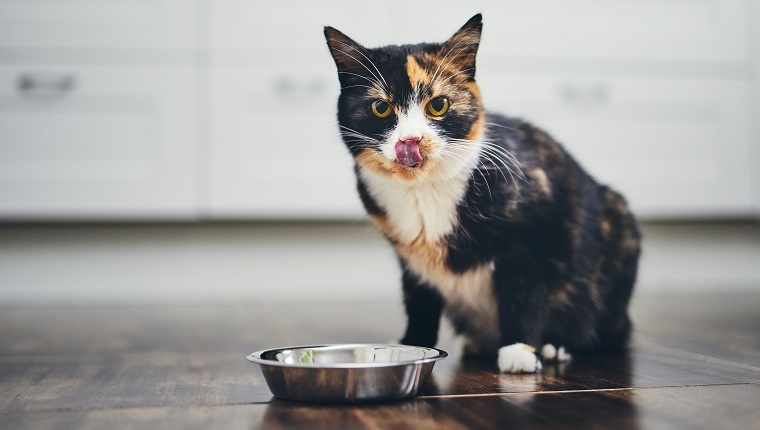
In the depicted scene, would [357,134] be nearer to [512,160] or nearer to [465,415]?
[512,160]

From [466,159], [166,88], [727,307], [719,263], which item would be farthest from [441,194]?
[719,263]

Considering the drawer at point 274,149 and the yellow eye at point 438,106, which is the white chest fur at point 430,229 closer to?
the yellow eye at point 438,106

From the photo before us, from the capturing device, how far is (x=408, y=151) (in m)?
1.08

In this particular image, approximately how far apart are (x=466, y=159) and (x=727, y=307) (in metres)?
1.31

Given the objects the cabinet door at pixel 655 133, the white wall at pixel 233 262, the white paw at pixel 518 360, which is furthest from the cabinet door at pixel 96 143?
the white paw at pixel 518 360

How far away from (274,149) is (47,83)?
0.70 metres

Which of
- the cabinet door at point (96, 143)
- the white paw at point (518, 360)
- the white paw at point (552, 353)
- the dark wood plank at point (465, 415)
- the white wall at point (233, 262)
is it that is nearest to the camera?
the dark wood plank at point (465, 415)

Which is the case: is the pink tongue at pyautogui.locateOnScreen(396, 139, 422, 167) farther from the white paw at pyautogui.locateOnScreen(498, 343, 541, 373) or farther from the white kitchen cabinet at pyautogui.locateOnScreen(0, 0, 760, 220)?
the white kitchen cabinet at pyautogui.locateOnScreen(0, 0, 760, 220)

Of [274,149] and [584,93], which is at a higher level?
[584,93]

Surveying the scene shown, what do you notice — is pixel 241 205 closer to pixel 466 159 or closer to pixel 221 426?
pixel 466 159

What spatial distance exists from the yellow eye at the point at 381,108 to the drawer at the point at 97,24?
1.44 m

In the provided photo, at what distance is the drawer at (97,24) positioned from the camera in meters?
2.35

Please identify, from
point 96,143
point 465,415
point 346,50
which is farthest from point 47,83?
point 465,415

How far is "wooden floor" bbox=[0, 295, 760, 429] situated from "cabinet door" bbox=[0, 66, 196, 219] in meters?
0.69
